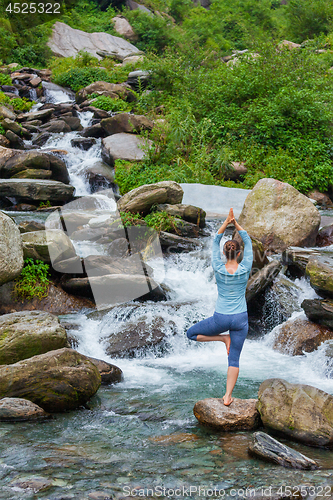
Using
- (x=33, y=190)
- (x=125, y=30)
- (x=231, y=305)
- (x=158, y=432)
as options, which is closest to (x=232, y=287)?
(x=231, y=305)

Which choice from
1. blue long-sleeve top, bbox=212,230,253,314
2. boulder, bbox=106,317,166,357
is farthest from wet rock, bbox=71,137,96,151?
blue long-sleeve top, bbox=212,230,253,314

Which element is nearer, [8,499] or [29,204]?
[8,499]

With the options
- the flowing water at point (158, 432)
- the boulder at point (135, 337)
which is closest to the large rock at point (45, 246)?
the flowing water at point (158, 432)

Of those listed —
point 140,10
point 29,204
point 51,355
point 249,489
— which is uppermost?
point 140,10

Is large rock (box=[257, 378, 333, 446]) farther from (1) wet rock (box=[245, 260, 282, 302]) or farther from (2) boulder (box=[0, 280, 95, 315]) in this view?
(2) boulder (box=[0, 280, 95, 315])

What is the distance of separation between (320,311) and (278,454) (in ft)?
13.2

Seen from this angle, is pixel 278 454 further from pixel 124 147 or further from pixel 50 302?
pixel 124 147

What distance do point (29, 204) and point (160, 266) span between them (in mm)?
4910

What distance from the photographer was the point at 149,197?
36.7 ft

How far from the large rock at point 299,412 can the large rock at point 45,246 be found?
5.40 metres

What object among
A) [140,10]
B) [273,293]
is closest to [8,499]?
[273,293]

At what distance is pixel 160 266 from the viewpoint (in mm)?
9930

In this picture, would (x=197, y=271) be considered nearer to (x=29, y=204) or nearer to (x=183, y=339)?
(x=183, y=339)

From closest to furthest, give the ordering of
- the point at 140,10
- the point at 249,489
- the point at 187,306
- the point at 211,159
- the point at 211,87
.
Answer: the point at 249,489
the point at 187,306
the point at 211,159
the point at 211,87
the point at 140,10
